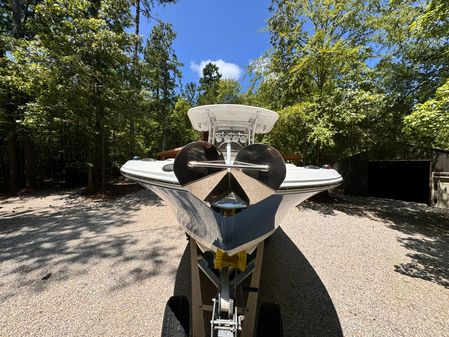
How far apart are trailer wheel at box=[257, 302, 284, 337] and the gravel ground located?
18.3 inches

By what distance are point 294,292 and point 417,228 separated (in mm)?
4241

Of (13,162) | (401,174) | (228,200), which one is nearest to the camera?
(228,200)

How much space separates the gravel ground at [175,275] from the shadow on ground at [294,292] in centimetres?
1

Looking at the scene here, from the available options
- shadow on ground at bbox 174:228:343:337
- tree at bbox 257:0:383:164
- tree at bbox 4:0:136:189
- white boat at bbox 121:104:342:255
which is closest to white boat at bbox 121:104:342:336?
white boat at bbox 121:104:342:255

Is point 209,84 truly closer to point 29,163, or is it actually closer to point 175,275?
point 29,163

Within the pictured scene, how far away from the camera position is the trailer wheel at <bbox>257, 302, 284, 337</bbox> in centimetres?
141

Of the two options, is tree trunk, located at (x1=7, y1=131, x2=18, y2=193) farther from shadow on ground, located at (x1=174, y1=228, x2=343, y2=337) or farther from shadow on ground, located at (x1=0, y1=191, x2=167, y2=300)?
shadow on ground, located at (x1=174, y1=228, x2=343, y2=337)

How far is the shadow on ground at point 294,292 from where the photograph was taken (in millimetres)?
1803

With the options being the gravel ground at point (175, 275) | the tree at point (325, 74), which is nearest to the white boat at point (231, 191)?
the gravel ground at point (175, 275)

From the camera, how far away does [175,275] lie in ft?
8.20

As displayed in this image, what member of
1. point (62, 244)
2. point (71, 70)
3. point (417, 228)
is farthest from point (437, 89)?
point (71, 70)

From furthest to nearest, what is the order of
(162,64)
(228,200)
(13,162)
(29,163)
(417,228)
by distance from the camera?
(162,64), (29,163), (13,162), (417,228), (228,200)

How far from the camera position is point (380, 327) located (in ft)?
5.90

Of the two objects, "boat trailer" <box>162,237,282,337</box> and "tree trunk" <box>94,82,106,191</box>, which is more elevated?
"tree trunk" <box>94,82,106,191</box>
